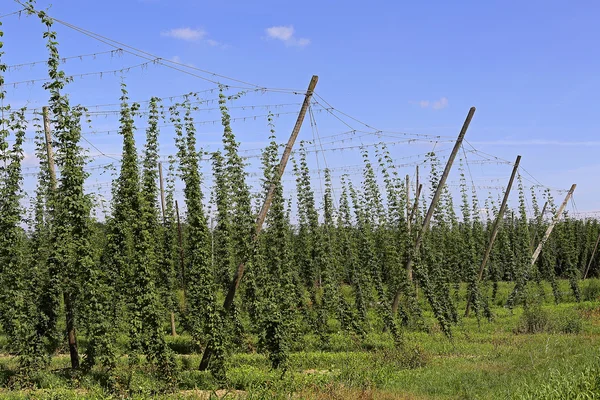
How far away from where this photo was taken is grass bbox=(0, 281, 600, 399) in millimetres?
10352

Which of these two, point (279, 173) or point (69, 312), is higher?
point (279, 173)

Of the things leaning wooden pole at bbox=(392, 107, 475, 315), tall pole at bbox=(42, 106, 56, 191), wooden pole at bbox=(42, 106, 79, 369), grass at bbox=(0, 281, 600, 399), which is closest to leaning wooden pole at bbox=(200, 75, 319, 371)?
grass at bbox=(0, 281, 600, 399)

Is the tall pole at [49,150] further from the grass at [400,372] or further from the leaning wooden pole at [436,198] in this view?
the leaning wooden pole at [436,198]

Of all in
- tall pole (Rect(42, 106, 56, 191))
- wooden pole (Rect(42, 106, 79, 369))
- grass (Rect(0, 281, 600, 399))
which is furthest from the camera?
tall pole (Rect(42, 106, 56, 191))

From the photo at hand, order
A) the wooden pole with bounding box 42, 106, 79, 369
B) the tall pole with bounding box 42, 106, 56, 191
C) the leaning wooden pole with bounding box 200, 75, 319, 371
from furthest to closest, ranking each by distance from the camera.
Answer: the tall pole with bounding box 42, 106, 56, 191
the wooden pole with bounding box 42, 106, 79, 369
the leaning wooden pole with bounding box 200, 75, 319, 371

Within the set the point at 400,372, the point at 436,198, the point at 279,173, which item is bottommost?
the point at 400,372

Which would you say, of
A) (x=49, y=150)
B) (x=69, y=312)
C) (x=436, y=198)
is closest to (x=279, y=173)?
(x=49, y=150)

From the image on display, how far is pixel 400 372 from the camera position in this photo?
13172mm

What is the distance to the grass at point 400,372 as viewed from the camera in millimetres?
10352

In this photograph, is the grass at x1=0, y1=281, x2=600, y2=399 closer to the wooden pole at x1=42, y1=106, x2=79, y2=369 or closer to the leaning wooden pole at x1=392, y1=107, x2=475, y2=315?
the wooden pole at x1=42, y1=106, x2=79, y2=369

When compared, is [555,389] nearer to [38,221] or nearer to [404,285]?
[404,285]

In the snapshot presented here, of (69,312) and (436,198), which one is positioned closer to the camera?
(69,312)

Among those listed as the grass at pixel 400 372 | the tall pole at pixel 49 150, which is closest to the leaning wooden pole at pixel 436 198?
the grass at pixel 400 372

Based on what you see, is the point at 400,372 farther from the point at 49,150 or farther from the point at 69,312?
the point at 49,150
